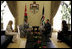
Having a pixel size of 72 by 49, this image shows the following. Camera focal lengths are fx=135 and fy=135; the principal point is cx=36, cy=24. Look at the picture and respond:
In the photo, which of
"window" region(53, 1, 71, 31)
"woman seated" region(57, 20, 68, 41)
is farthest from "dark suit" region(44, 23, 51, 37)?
"woman seated" region(57, 20, 68, 41)

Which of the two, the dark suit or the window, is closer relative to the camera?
the window

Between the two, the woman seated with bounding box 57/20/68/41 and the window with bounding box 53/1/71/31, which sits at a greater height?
the window with bounding box 53/1/71/31

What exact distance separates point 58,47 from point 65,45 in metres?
0.29

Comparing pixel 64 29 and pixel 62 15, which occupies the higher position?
pixel 62 15

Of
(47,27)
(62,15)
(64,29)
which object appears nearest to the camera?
(64,29)

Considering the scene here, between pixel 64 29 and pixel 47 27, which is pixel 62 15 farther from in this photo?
pixel 47 27

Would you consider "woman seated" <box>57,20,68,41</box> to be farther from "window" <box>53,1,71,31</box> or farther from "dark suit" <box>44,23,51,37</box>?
"dark suit" <box>44,23,51,37</box>

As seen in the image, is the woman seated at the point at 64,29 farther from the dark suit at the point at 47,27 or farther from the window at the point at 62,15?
the dark suit at the point at 47,27

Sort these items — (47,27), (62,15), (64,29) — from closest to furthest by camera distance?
(64,29) < (62,15) < (47,27)

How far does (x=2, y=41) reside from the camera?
3.10 meters

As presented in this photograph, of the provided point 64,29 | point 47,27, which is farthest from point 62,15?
point 47,27

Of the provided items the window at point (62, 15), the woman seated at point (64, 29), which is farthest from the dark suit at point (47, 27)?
the woman seated at point (64, 29)

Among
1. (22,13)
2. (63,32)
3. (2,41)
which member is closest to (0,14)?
(2,41)

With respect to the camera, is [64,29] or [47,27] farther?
[47,27]
